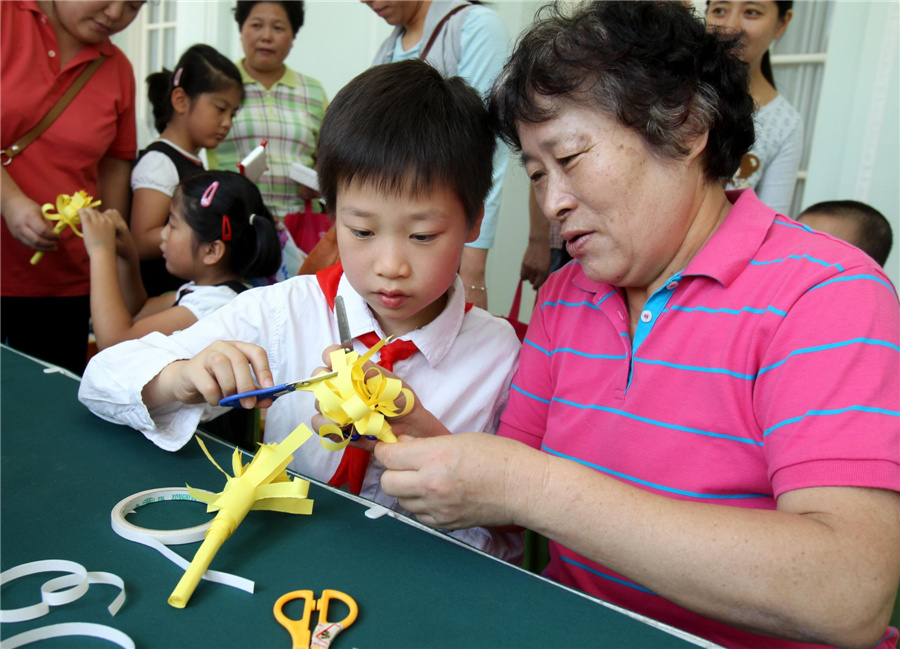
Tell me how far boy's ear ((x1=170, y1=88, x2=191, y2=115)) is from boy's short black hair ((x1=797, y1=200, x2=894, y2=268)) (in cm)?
252

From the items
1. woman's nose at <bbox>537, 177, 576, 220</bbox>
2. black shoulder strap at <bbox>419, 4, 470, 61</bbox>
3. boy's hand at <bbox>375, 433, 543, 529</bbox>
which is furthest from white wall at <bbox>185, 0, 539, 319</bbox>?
boy's hand at <bbox>375, 433, 543, 529</bbox>

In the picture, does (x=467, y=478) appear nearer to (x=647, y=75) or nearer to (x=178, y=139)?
(x=647, y=75)

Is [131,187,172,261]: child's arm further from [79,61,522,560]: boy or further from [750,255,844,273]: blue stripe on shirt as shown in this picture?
[750,255,844,273]: blue stripe on shirt

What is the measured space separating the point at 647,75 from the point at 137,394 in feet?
3.14

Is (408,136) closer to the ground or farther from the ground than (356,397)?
farther from the ground

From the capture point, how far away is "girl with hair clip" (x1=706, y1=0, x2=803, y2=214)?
91.0 inches

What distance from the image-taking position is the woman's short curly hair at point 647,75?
1039 mm

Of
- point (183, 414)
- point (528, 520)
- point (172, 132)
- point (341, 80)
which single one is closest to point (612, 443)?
point (528, 520)

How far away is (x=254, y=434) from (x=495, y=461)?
42.9 inches

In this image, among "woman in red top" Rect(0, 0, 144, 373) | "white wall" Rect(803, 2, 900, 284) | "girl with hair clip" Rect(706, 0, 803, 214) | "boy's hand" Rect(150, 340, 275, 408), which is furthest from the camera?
"white wall" Rect(803, 2, 900, 284)

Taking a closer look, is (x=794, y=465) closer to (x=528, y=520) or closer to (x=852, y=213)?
(x=528, y=520)

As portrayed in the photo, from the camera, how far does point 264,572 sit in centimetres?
81

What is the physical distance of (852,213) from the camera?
2404 millimetres

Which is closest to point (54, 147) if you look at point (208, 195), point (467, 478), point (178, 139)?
point (208, 195)
